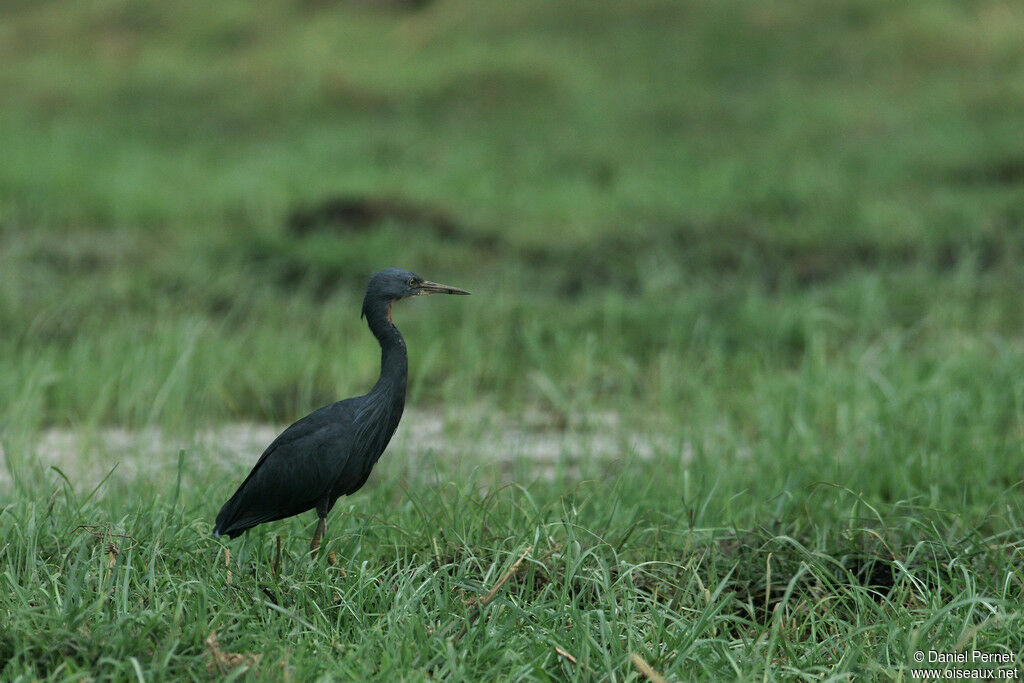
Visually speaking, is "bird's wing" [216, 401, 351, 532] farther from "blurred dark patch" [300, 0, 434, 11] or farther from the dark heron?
"blurred dark patch" [300, 0, 434, 11]

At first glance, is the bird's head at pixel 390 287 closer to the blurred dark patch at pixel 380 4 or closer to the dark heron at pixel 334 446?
the dark heron at pixel 334 446

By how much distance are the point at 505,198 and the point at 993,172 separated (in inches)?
154

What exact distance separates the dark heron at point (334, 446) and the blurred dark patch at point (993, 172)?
25.4 feet

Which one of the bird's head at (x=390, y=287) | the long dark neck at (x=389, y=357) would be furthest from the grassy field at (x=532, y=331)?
the bird's head at (x=390, y=287)

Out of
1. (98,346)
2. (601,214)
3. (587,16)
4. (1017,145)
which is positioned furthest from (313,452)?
(587,16)

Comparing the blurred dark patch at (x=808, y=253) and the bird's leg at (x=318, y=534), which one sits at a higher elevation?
the bird's leg at (x=318, y=534)

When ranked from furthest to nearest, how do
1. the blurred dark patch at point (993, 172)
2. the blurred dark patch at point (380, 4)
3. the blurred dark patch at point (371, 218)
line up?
the blurred dark patch at point (380, 4)
the blurred dark patch at point (993, 172)
the blurred dark patch at point (371, 218)

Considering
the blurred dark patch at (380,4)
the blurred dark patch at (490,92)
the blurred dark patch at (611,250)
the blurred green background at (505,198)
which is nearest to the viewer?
the blurred green background at (505,198)

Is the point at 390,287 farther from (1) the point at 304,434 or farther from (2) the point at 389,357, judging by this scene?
(1) the point at 304,434

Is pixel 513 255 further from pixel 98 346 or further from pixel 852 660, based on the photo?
pixel 852 660

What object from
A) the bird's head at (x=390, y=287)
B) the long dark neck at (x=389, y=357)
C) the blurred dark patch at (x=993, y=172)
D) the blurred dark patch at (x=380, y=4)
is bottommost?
the blurred dark patch at (x=993, y=172)

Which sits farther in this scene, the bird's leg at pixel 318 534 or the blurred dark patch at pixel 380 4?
the blurred dark patch at pixel 380 4

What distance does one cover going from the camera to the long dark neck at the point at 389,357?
8.00ft

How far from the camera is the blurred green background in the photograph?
5.19 m
